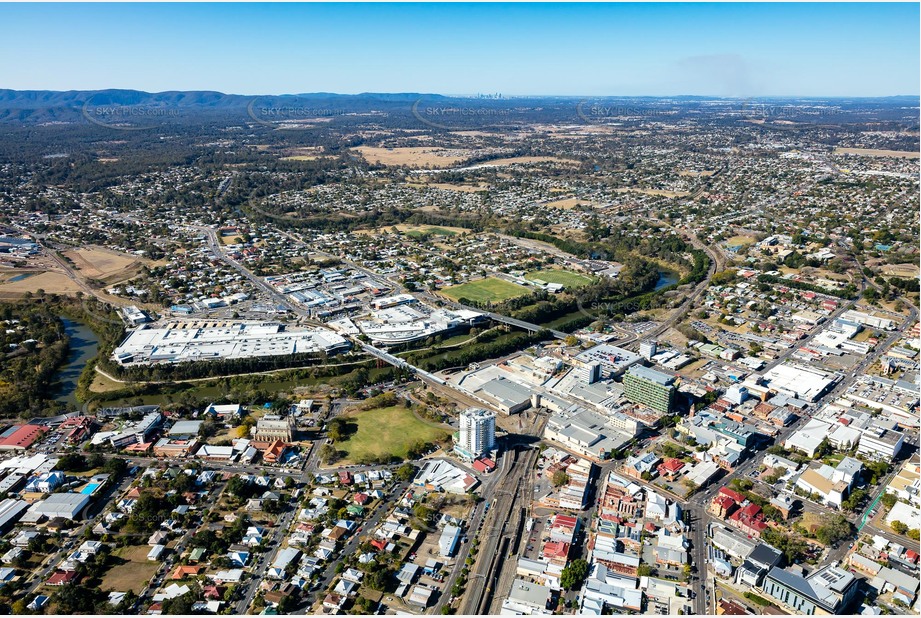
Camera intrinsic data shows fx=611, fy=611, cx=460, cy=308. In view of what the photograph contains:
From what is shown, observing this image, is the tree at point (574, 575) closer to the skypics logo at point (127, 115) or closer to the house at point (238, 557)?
the house at point (238, 557)

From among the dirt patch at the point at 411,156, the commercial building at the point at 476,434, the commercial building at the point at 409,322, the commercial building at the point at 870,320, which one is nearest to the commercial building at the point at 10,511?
the commercial building at the point at 476,434

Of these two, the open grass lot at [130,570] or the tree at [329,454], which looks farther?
the tree at [329,454]

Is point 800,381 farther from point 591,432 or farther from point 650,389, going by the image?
point 591,432

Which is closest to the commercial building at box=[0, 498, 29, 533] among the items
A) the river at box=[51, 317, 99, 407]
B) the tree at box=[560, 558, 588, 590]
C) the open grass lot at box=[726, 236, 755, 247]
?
the river at box=[51, 317, 99, 407]

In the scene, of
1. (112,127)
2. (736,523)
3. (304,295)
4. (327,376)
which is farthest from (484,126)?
(736,523)

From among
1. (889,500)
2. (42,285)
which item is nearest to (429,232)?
(42,285)

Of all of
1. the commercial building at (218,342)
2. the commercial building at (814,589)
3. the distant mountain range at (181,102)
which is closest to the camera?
the commercial building at (814,589)
